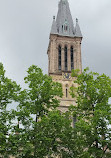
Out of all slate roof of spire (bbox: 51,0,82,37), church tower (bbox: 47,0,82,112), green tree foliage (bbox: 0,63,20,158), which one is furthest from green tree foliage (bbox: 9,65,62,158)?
slate roof of spire (bbox: 51,0,82,37)

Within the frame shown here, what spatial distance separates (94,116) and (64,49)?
125 ft

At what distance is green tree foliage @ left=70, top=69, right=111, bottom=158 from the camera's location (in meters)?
17.8

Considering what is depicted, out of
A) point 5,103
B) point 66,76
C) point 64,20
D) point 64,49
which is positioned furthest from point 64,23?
point 5,103

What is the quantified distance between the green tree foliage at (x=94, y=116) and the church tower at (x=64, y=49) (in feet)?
83.4

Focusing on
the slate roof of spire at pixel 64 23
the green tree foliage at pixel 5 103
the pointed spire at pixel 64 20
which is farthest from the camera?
the pointed spire at pixel 64 20

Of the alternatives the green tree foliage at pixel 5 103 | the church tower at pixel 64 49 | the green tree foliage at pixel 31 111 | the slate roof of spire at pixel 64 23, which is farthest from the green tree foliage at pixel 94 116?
the slate roof of spire at pixel 64 23

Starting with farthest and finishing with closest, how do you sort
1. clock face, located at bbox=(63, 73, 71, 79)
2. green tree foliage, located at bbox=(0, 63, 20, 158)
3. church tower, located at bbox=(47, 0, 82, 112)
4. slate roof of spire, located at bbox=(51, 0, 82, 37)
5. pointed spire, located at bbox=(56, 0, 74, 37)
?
pointed spire, located at bbox=(56, 0, 74, 37), slate roof of spire, located at bbox=(51, 0, 82, 37), church tower, located at bbox=(47, 0, 82, 112), clock face, located at bbox=(63, 73, 71, 79), green tree foliage, located at bbox=(0, 63, 20, 158)

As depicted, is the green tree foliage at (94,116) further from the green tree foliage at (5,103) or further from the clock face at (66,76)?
the clock face at (66,76)

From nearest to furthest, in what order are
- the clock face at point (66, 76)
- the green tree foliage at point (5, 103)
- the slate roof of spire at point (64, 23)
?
the green tree foliage at point (5, 103), the clock face at point (66, 76), the slate roof of spire at point (64, 23)

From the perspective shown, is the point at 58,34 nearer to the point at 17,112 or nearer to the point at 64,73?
the point at 64,73

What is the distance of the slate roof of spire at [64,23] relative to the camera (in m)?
58.2

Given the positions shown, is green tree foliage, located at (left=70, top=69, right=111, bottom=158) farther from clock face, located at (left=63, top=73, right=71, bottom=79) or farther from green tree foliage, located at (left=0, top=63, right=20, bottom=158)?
clock face, located at (left=63, top=73, right=71, bottom=79)

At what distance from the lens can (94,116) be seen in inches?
725

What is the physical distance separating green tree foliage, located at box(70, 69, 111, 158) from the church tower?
2541cm
